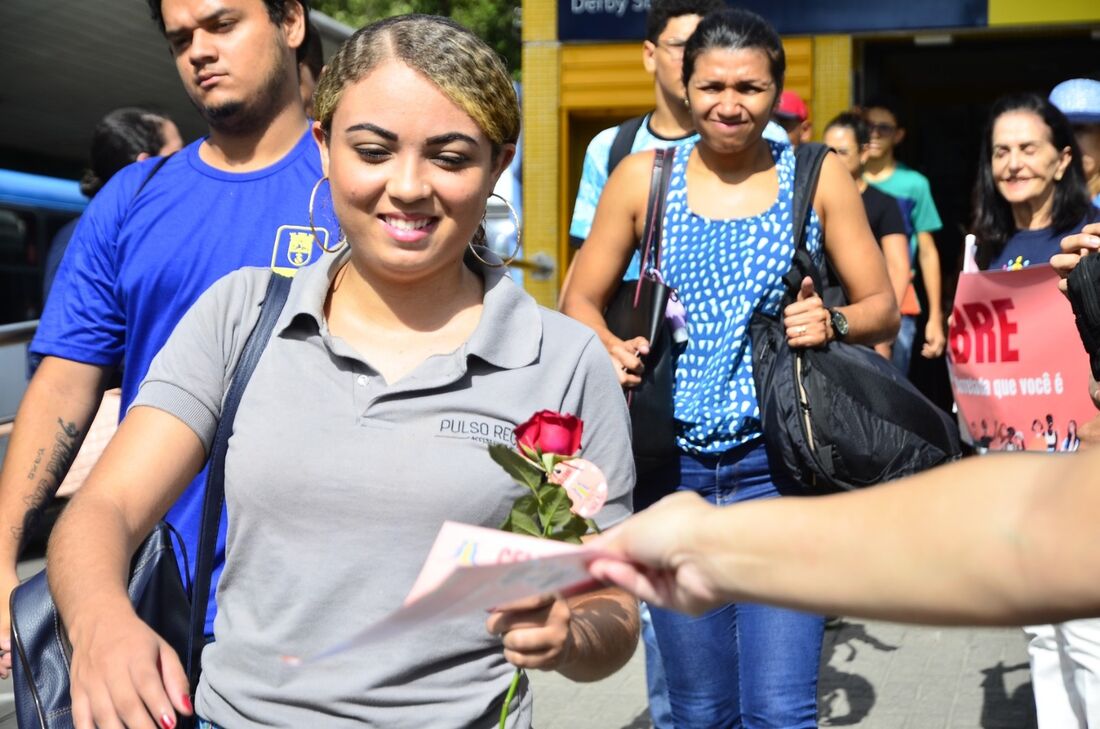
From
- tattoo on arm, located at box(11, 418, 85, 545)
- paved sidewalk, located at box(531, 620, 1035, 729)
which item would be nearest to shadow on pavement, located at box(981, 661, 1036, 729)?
paved sidewalk, located at box(531, 620, 1035, 729)

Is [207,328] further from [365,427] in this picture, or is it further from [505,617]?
[505,617]

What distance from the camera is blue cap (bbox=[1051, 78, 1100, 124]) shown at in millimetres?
5621

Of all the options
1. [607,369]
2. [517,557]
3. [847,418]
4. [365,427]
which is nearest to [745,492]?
[847,418]

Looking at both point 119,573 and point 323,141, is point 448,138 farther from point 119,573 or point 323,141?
point 119,573

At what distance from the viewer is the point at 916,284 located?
33.0 ft

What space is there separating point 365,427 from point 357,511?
13cm

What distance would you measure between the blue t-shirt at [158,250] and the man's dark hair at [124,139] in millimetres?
3839

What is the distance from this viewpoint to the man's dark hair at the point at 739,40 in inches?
165

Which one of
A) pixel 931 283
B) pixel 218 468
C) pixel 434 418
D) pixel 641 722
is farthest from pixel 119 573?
pixel 931 283

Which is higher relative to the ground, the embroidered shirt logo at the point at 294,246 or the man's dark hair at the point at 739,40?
the man's dark hair at the point at 739,40

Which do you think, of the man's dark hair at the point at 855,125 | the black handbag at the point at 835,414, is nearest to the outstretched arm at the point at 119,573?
the black handbag at the point at 835,414

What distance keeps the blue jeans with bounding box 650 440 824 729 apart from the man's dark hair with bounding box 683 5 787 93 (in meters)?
1.08

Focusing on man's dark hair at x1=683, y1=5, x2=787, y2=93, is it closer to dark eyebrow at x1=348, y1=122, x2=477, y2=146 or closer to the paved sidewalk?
dark eyebrow at x1=348, y1=122, x2=477, y2=146

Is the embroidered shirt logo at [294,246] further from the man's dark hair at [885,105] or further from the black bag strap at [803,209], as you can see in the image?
the man's dark hair at [885,105]
